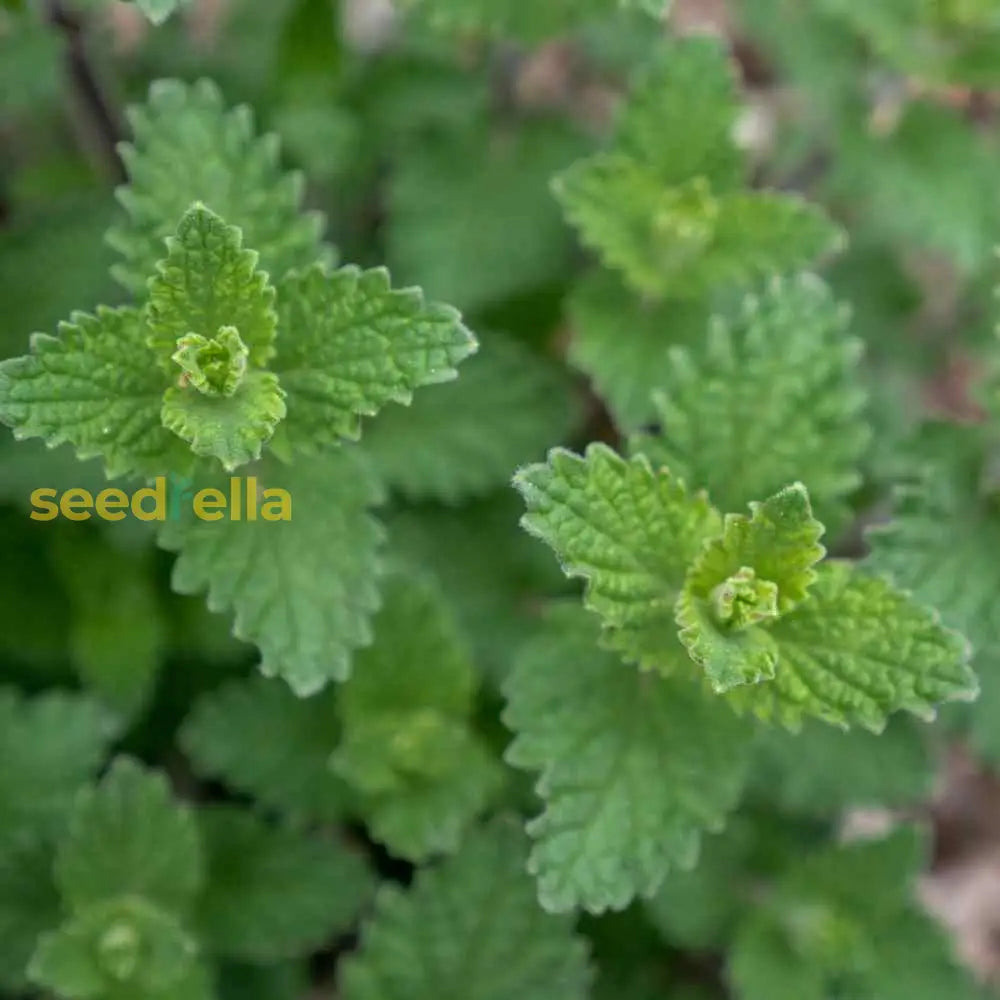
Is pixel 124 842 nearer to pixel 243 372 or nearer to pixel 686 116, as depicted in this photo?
pixel 243 372

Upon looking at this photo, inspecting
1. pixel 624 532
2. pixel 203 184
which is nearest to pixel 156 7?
pixel 203 184

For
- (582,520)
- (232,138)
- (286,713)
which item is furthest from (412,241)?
(582,520)

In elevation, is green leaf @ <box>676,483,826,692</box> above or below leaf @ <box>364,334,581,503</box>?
above

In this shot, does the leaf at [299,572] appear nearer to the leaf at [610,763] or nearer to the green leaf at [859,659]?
the leaf at [610,763]

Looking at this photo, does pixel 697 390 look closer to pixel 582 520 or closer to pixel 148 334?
pixel 582 520

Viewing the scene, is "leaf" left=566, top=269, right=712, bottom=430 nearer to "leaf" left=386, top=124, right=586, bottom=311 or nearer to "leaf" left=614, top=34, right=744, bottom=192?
"leaf" left=614, top=34, right=744, bottom=192

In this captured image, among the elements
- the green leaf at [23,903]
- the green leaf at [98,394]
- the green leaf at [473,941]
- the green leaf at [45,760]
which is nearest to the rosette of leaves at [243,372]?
the green leaf at [98,394]

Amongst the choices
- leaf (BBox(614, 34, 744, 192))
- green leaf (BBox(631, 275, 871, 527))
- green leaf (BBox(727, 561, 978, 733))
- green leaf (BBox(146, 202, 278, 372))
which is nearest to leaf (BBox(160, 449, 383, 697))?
green leaf (BBox(146, 202, 278, 372))

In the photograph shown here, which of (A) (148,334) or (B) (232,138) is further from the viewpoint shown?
(B) (232,138)
